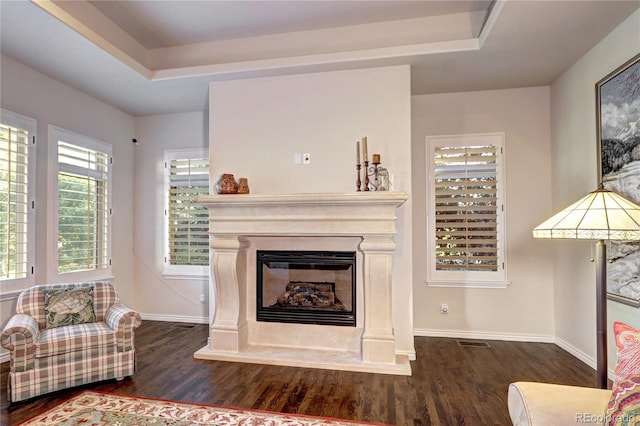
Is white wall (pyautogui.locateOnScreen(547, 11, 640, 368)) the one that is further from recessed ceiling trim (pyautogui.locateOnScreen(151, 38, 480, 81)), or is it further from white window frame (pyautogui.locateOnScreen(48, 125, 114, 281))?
white window frame (pyautogui.locateOnScreen(48, 125, 114, 281))

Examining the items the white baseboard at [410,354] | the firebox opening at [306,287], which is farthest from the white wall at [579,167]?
the firebox opening at [306,287]

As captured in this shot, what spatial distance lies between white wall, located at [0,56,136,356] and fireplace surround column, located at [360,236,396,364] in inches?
130

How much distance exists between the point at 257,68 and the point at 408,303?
2731mm

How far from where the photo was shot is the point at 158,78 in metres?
3.60

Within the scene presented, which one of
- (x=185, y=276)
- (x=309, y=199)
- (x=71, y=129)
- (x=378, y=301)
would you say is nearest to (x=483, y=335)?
(x=378, y=301)

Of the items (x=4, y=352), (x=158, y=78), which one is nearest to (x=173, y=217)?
(x=158, y=78)

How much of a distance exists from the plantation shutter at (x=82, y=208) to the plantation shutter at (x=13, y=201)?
0.38m

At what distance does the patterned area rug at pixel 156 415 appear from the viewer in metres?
2.15

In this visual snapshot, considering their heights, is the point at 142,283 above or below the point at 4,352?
above

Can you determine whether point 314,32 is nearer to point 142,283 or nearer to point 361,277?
point 361,277

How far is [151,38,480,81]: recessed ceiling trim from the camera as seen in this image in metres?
3.02

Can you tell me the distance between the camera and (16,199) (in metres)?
3.26

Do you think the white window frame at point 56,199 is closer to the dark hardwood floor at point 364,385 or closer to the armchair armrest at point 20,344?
the dark hardwood floor at point 364,385

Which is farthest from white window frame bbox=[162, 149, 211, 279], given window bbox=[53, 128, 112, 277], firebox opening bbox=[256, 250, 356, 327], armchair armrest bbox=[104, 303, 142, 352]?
armchair armrest bbox=[104, 303, 142, 352]
